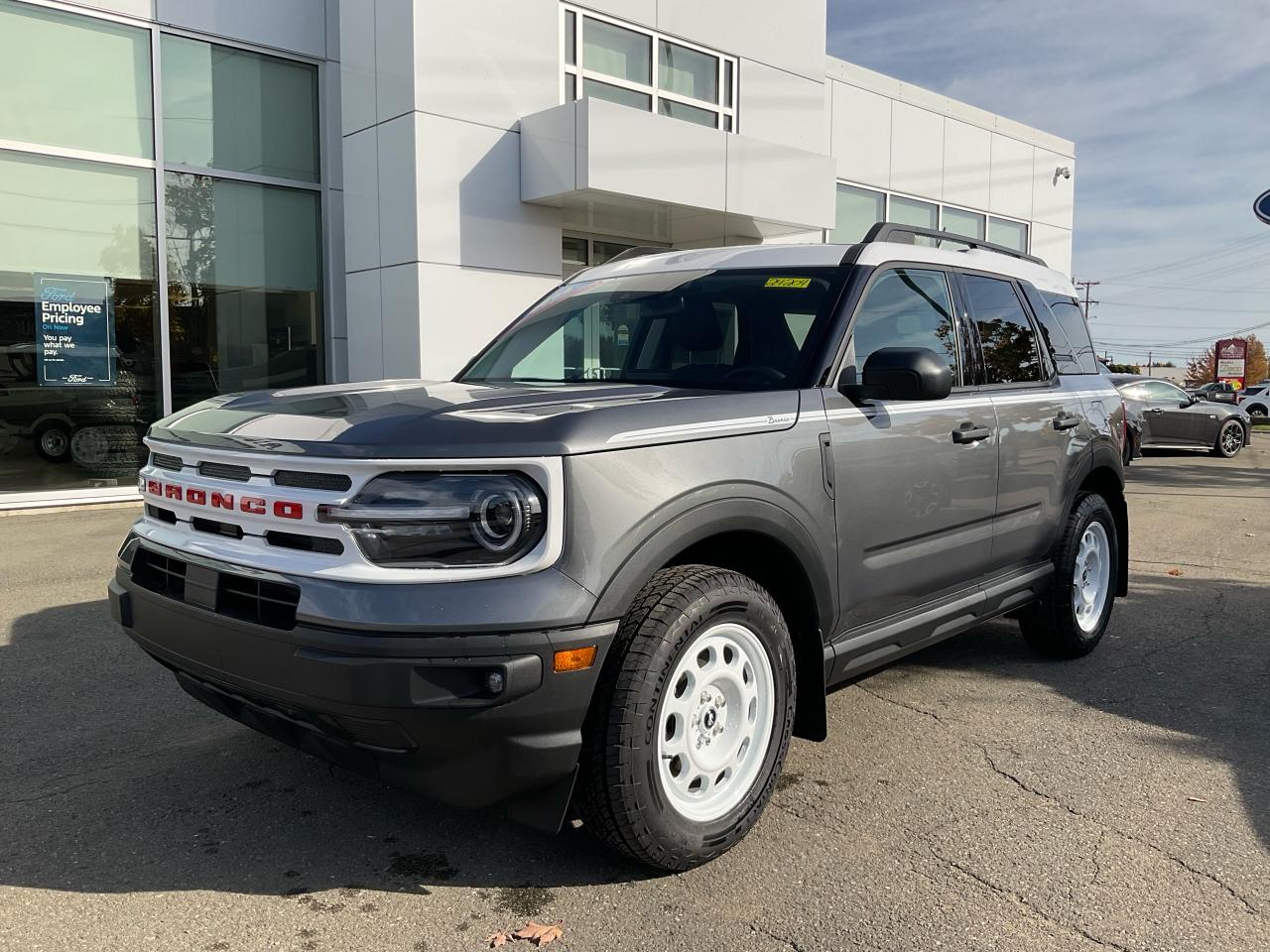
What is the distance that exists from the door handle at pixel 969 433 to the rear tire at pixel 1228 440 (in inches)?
675

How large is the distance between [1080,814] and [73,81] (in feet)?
37.3

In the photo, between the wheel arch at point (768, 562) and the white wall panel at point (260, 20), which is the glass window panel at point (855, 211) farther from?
the wheel arch at point (768, 562)

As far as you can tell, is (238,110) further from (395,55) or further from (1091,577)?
(1091,577)

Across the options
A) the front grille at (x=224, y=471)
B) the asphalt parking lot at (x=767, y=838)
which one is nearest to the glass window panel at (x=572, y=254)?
the asphalt parking lot at (x=767, y=838)

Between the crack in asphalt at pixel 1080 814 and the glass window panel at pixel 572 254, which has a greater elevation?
the glass window panel at pixel 572 254

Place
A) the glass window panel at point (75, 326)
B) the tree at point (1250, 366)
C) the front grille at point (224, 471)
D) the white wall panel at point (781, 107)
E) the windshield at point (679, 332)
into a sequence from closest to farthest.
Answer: the front grille at point (224, 471)
the windshield at point (679, 332)
the glass window panel at point (75, 326)
the white wall panel at point (781, 107)
the tree at point (1250, 366)

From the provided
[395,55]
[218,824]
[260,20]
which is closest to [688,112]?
[395,55]

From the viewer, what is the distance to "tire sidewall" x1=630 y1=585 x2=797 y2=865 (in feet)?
8.76

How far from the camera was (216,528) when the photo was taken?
9.55 ft

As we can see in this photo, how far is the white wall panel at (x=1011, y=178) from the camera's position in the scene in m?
20.0

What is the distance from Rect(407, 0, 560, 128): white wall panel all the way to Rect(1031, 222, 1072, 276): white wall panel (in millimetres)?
13485

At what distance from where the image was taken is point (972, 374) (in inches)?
167

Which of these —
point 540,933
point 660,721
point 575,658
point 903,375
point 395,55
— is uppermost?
point 395,55

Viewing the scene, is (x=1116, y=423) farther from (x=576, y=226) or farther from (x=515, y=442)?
(x=576, y=226)
